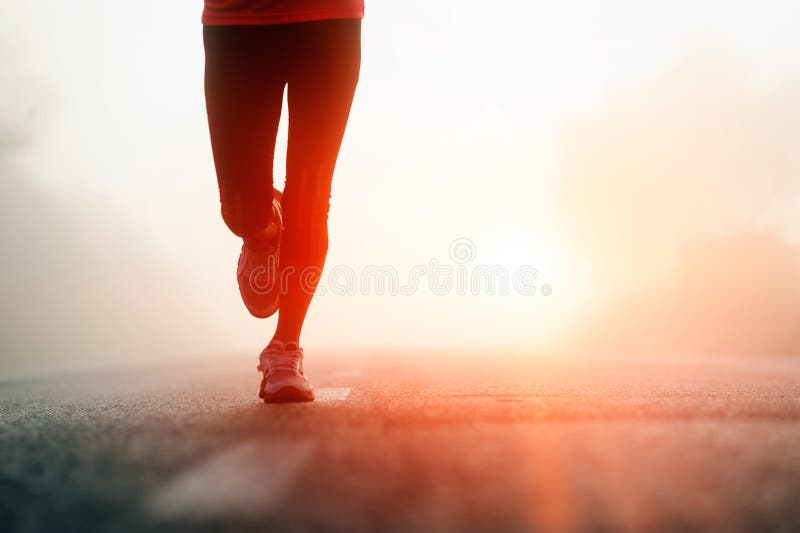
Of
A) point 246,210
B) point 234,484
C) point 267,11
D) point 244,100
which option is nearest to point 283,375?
point 246,210

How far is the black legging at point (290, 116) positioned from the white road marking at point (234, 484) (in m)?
1.50

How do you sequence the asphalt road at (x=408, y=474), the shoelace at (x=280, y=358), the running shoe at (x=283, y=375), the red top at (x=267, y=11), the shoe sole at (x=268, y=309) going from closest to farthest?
the asphalt road at (x=408, y=474)
the red top at (x=267, y=11)
the running shoe at (x=283, y=375)
the shoelace at (x=280, y=358)
the shoe sole at (x=268, y=309)

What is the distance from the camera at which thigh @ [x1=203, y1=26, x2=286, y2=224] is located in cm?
264

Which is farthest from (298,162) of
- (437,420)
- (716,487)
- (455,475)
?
(716,487)

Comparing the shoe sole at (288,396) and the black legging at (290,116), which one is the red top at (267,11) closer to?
the black legging at (290,116)

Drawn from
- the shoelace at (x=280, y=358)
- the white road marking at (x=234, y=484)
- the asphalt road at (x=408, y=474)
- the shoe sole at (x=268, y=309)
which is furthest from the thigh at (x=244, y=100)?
the white road marking at (x=234, y=484)

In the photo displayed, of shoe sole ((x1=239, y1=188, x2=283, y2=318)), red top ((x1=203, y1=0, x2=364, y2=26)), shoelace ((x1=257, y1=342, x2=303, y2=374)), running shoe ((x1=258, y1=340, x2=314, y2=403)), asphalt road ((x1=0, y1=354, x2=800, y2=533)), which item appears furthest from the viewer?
shoe sole ((x1=239, y1=188, x2=283, y2=318))

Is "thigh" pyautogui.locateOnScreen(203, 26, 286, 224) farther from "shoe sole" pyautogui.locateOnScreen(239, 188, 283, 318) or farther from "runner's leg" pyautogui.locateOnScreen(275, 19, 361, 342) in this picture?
"shoe sole" pyautogui.locateOnScreen(239, 188, 283, 318)

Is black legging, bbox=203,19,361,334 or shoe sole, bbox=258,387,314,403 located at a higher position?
black legging, bbox=203,19,361,334

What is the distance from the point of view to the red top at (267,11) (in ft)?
8.52

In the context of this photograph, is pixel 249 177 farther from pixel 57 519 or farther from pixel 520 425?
pixel 57 519

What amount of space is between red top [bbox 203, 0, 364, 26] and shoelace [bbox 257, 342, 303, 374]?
1176mm

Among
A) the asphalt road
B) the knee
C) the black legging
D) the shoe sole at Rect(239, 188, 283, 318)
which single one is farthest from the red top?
the asphalt road

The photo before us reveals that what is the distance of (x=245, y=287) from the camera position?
3.12m
